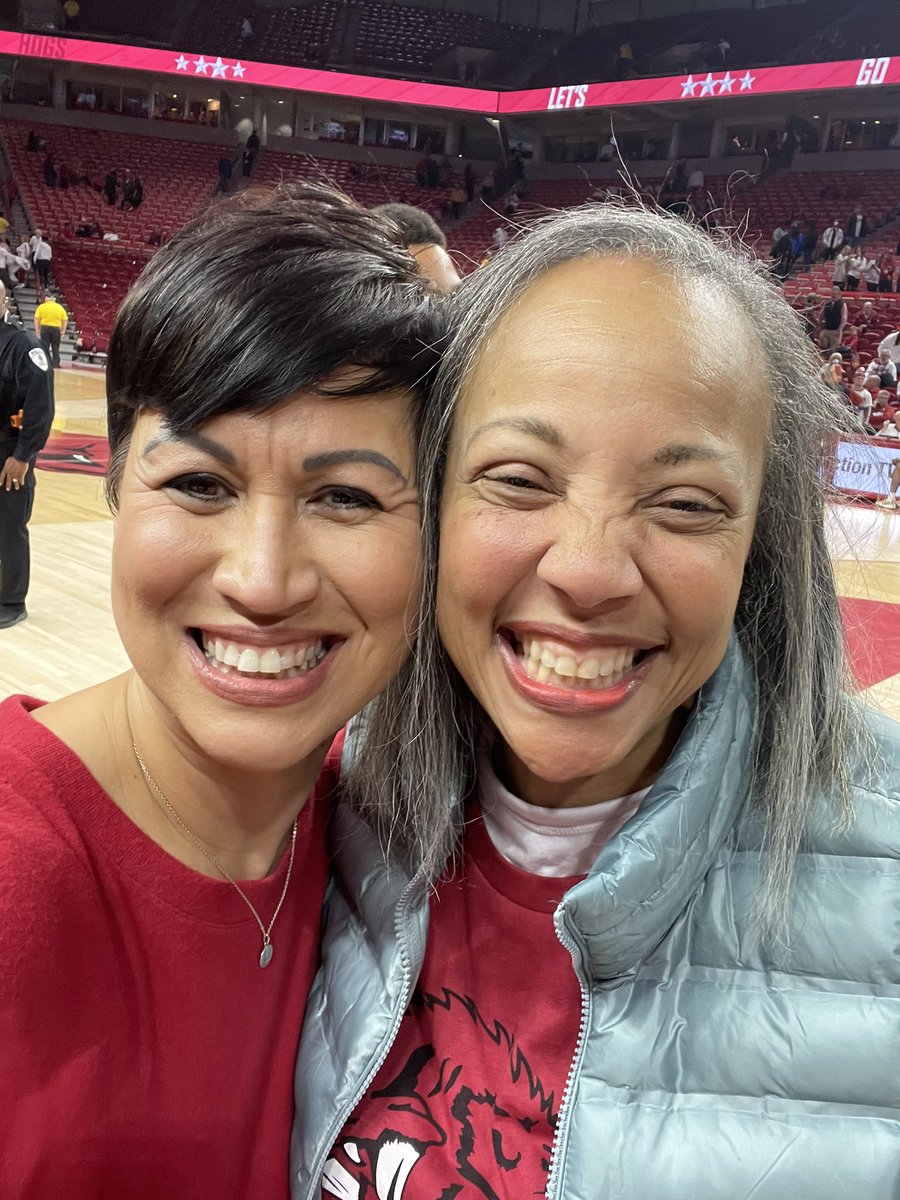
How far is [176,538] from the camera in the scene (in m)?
1.05

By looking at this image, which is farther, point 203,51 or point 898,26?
point 203,51

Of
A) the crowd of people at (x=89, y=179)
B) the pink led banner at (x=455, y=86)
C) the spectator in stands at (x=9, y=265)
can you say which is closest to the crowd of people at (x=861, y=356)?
the pink led banner at (x=455, y=86)

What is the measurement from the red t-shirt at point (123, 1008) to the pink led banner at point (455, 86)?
18828 millimetres

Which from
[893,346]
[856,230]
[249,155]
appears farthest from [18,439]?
[249,155]

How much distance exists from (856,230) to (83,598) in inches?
566

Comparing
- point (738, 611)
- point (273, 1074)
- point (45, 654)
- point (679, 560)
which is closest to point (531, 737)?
point (679, 560)

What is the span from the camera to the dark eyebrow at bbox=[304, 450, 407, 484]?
41.6 inches

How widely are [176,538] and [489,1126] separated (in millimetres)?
678

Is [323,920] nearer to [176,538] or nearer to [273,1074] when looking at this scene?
[273,1074]

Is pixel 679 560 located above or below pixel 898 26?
below

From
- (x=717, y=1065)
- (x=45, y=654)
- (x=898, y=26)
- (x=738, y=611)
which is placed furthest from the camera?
(x=898, y=26)

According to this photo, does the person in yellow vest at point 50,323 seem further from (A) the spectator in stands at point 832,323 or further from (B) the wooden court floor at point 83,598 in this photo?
(A) the spectator in stands at point 832,323

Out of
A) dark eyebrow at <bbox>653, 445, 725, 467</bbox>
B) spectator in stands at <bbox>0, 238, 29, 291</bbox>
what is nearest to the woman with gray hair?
dark eyebrow at <bbox>653, 445, 725, 467</bbox>

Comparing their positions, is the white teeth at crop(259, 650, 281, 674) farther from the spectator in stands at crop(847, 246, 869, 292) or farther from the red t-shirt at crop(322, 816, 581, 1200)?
the spectator in stands at crop(847, 246, 869, 292)
